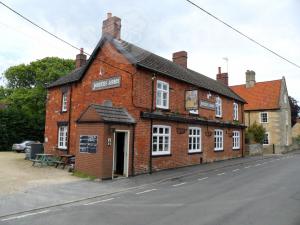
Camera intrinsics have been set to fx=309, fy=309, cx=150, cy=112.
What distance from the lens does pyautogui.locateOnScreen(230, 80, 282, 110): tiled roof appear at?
4150 centimetres

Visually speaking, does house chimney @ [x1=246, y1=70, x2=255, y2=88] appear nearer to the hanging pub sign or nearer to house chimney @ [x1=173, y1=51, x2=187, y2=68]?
house chimney @ [x1=173, y1=51, x2=187, y2=68]

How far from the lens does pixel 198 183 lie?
14430 mm

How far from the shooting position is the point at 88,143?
52.5 ft

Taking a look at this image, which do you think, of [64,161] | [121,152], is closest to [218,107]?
[121,152]

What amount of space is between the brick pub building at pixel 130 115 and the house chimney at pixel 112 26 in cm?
6

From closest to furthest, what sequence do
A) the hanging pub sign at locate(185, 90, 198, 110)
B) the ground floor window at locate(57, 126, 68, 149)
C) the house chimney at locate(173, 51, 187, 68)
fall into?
1. the hanging pub sign at locate(185, 90, 198, 110)
2. the ground floor window at locate(57, 126, 68, 149)
3. the house chimney at locate(173, 51, 187, 68)

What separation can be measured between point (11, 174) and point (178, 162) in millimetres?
10037

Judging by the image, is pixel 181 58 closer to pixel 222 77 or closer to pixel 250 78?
pixel 222 77

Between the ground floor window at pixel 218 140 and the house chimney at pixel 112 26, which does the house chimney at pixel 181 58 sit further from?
the house chimney at pixel 112 26

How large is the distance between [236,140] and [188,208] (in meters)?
21.7

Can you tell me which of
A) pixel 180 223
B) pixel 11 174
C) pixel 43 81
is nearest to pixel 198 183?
pixel 180 223

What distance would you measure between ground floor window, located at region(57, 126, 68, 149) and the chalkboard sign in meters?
7.42

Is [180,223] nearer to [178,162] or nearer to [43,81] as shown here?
[178,162]

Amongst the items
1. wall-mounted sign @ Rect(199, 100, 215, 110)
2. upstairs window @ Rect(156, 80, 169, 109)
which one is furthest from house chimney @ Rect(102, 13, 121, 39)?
wall-mounted sign @ Rect(199, 100, 215, 110)
